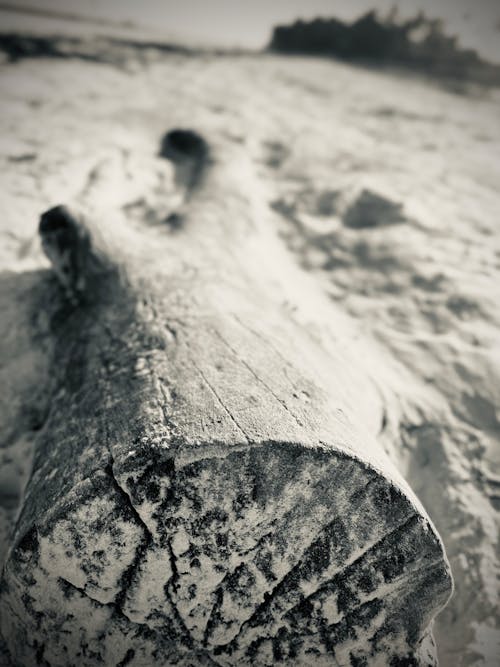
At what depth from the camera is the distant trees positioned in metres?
7.18

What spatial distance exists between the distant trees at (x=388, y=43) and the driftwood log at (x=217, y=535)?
8.38m

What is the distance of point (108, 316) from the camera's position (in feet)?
4.91

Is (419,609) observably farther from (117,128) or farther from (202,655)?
(117,128)

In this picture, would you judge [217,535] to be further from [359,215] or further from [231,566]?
[359,215]

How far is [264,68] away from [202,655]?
23.1 ft

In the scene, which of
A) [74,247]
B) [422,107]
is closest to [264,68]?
[422,107]

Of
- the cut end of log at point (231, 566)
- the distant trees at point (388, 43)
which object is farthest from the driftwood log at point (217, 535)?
the distant trees at point (388, 43)

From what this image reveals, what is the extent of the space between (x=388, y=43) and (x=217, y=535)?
30.5 ft

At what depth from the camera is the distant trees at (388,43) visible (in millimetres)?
7184

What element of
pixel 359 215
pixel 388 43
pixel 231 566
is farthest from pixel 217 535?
pixel 388 43

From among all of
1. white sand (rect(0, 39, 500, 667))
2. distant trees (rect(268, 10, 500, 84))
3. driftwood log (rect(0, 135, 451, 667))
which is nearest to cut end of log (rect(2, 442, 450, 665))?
driftwood log (rect(0, 135, 451, 667))

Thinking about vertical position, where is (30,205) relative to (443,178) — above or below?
below

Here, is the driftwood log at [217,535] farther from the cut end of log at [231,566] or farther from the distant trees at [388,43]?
the distant trees at [388,43]

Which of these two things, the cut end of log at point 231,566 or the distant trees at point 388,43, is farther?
the distant trees at point 388,43
